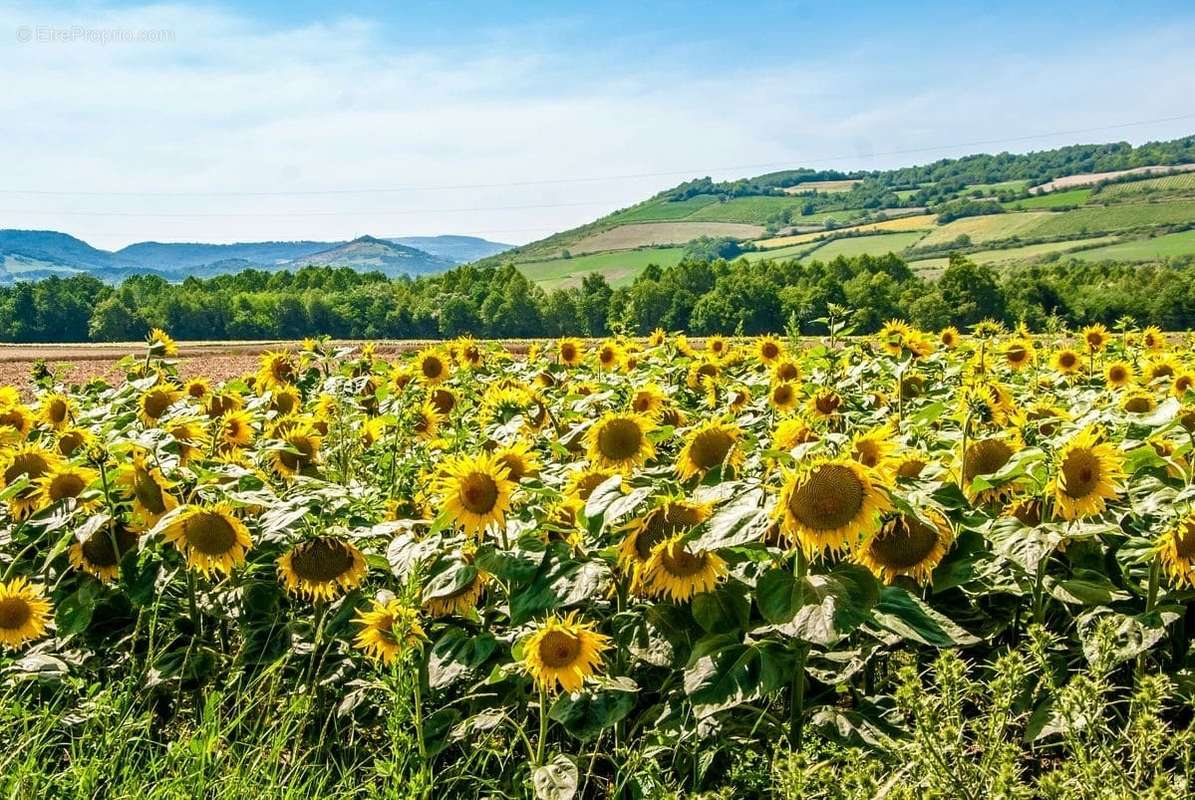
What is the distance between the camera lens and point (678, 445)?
14.7 ft

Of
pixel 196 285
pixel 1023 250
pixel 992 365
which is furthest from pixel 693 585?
pixel 1023 250

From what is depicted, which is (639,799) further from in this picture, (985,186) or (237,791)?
(985,186)

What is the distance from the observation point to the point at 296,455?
4.65 m

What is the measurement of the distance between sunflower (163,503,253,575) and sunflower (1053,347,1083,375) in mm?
6977

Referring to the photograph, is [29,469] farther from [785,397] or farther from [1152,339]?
[1152,339]

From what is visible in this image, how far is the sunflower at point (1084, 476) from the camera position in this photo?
3.00 metres

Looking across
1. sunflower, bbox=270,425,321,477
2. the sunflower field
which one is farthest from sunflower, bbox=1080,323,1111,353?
sunflower, bbox=270,425,321,477

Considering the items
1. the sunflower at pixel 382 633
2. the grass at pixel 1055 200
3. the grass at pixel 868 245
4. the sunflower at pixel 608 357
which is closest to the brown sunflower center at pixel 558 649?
the sunflower at pixel 382 633

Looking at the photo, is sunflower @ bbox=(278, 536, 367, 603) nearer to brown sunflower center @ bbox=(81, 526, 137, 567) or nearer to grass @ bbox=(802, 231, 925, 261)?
brown sunflower center @ bbox=(81, 526, 137, 567)

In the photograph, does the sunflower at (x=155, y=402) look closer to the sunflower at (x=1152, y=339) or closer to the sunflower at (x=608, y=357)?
the sunflower at (x=608, y=357)

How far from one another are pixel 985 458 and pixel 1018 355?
475 cm

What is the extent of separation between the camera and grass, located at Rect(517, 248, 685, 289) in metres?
139

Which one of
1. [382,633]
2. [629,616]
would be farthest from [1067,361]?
[382,633]

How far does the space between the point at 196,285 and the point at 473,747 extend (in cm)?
10699
